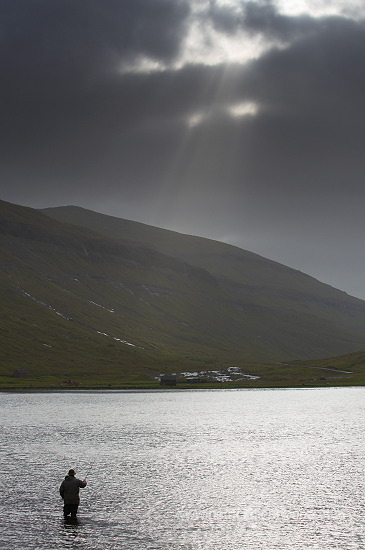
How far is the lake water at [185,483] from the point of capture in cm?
4928

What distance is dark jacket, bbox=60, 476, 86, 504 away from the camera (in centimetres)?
5219

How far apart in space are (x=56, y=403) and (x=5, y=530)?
456 feet

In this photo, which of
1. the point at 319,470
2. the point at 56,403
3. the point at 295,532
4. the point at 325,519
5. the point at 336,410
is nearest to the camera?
the point at 295,532

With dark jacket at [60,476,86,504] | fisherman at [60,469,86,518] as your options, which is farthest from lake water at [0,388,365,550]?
dark jacket at [60,476,86,504]

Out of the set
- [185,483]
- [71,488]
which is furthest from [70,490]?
[185,483]

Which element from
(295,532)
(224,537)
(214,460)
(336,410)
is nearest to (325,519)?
(295,532)

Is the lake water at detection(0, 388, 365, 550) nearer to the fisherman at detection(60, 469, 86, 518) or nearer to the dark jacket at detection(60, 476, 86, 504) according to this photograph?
the fisherman at detection(60, 469, 86, 518)

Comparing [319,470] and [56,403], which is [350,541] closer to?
[319,470]

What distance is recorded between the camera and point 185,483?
71062 mm

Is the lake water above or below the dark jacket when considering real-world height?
below

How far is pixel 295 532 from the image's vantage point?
5078cm

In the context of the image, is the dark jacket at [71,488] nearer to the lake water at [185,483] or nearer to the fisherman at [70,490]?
the fisherman at [70,490]

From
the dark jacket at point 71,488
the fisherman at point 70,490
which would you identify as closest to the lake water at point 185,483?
the fisherman at point 70,490

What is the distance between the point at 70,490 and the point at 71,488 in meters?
0.17
